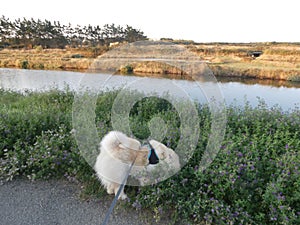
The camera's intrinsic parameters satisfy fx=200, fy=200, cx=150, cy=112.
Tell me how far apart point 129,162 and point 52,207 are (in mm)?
1119

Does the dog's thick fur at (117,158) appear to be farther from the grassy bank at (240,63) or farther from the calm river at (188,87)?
the grassy bank at (240,63)

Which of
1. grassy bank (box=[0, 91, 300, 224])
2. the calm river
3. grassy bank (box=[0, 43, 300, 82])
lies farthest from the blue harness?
grassy bank (box=[0, 43, 300, 82])

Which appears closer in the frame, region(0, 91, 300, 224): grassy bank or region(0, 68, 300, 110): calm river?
region(0, 91, 300, 224): grassy bank

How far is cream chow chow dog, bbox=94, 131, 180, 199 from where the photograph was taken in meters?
2.41

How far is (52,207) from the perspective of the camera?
2.50 m

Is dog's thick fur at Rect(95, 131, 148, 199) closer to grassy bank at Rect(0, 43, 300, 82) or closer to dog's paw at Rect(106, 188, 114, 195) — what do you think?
dog's paw at Rect(106, 188, 114, 195)

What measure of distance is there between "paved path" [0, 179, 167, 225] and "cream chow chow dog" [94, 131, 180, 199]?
0.27 metres

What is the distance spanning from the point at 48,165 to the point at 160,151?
5.66 feet

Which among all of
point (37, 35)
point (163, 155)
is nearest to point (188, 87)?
point (163, 155)

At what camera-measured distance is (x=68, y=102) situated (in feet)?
20.5

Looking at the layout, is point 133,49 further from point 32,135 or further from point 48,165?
point 32,135

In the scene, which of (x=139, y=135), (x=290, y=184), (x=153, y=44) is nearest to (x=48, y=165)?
(x=139, y=135)

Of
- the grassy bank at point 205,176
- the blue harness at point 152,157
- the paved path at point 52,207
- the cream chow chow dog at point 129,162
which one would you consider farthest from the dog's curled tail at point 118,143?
the paved path at point 52,207

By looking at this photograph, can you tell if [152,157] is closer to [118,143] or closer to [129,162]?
[129,162]
